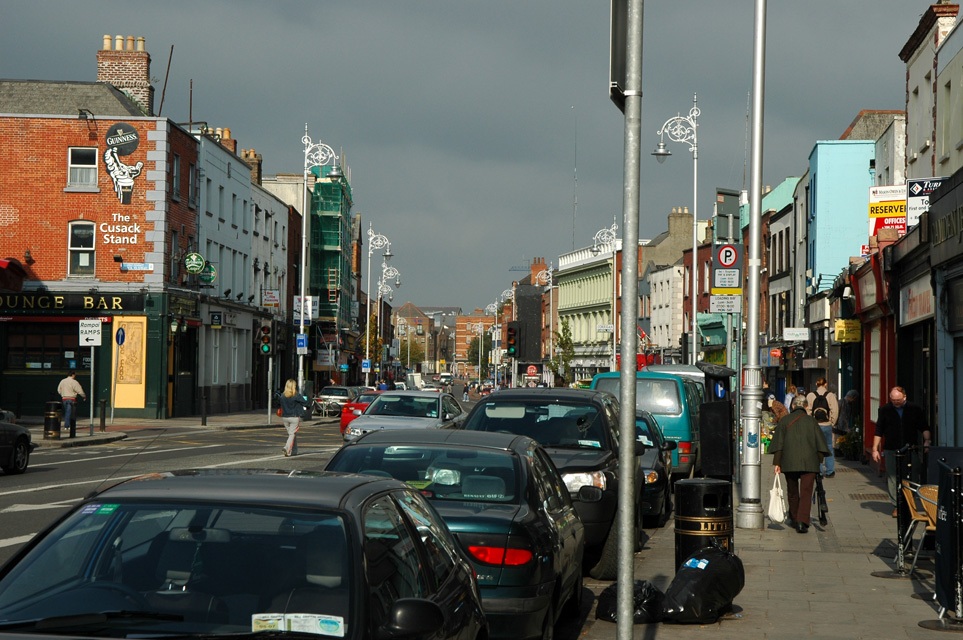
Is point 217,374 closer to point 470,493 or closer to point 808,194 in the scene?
point 808,194

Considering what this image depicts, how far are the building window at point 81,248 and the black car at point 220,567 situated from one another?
133ft

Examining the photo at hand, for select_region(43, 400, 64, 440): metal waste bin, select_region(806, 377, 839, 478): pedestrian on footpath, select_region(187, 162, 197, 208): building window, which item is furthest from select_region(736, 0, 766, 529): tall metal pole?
select_region(187, 162, 197, 208): building window

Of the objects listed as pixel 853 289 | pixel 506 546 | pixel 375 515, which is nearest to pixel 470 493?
pixel 506 546

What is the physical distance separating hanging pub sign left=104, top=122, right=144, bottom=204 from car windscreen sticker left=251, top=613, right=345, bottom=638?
41.4 m

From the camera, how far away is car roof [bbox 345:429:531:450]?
8305mm

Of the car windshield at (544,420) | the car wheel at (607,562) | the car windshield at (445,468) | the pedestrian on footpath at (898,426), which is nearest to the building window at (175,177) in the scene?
the pedestrian on footpath at (898,426)

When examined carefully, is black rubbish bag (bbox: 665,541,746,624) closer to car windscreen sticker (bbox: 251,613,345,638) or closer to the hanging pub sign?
car windscreen sticker (bbox: 251,613,345,638)

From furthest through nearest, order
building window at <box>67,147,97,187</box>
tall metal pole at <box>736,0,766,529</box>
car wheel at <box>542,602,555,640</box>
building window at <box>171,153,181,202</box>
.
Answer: building window at <box>171,153,181,202</box>, building window at <box>67,147,97,187</box>, tall metal pole at <box>736,0,766,529</box>, car wheel at <box>542,602,555,640</box>

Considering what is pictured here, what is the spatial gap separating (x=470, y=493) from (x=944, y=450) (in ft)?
17.8

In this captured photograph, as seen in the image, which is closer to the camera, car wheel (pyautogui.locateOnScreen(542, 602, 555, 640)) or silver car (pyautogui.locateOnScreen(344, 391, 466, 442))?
car wheel (pyautogui.locateOnScreen(542, 602, 555, 640))

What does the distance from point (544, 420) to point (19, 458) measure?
1238 cm

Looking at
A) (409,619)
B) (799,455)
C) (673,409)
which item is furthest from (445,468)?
(673,409)

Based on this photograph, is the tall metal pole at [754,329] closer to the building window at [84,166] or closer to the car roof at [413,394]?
the car roof at [413,394]

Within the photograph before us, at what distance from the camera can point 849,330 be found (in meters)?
30.0
